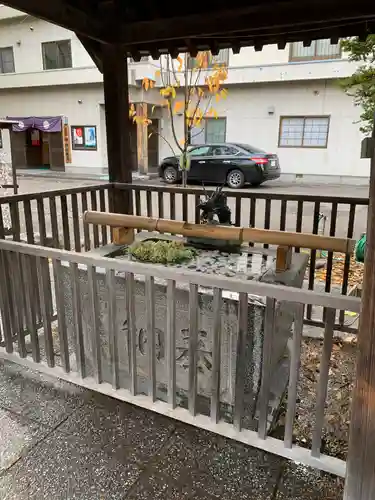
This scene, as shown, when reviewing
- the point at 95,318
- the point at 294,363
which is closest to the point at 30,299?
the point at 95,318

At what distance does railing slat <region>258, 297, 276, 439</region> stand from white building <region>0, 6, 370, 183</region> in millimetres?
13909

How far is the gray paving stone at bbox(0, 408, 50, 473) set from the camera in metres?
1.92

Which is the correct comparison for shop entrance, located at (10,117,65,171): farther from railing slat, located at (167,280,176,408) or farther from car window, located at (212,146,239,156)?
railing slat, located at (167,280,176,408)

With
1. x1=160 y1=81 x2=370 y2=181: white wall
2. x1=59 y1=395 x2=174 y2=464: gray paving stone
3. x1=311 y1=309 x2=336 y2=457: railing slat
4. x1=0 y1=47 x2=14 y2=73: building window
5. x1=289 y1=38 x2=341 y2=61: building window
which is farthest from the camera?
x1=0 y1=47 x2=14 y2=73: building window

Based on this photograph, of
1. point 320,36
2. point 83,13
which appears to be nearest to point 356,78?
point 320,36

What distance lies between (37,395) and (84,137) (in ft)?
56.7

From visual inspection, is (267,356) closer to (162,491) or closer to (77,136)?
(162,491)

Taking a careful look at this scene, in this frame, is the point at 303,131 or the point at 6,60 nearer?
the point at 303,131

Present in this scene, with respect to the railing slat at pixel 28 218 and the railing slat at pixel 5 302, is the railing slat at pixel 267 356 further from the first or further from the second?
the railing slat at pixel 28 218

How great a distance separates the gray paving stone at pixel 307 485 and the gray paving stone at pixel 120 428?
0.61 metres

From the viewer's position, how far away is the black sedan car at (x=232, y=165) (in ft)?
41.7

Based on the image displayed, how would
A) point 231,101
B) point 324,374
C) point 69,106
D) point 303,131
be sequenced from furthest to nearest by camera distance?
point 69,106 < point 231,101 < point 303,131 < point 324,374

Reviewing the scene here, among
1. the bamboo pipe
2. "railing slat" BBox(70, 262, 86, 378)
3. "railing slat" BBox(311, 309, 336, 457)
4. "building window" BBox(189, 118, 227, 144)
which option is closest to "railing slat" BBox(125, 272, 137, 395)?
"railing slat" BBox(70, 262, 86, 378)

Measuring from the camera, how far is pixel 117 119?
12.9 feet
